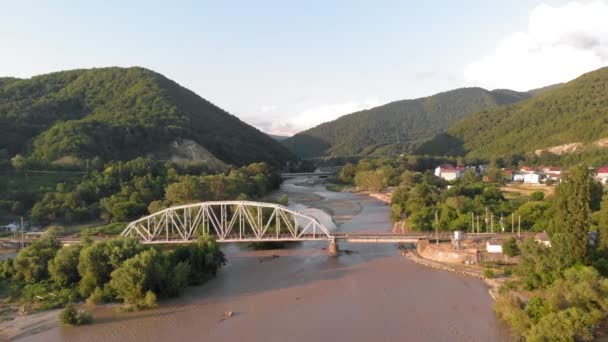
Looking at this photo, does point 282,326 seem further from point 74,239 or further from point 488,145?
point 488,145

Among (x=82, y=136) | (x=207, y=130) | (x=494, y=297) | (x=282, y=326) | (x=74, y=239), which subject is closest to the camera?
(x=282, y=326)

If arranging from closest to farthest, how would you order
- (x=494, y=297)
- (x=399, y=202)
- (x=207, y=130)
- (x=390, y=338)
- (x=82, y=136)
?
(x=390, y=338), (x=494, y=297), (x=399, y=202), (x=82, y=136), (x=207, y=130)

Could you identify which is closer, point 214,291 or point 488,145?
point 214,291

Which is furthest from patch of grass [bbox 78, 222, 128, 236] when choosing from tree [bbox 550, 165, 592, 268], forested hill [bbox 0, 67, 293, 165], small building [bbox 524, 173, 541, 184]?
small building [bbox 524, 173, 541, 184]

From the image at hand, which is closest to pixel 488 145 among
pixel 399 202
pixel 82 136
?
pixel 399 202

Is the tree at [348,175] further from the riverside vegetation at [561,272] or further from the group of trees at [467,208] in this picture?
the riverside vegetation at [561,272]

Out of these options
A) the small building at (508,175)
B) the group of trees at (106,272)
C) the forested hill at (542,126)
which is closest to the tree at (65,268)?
the group of trees at (106,272)
